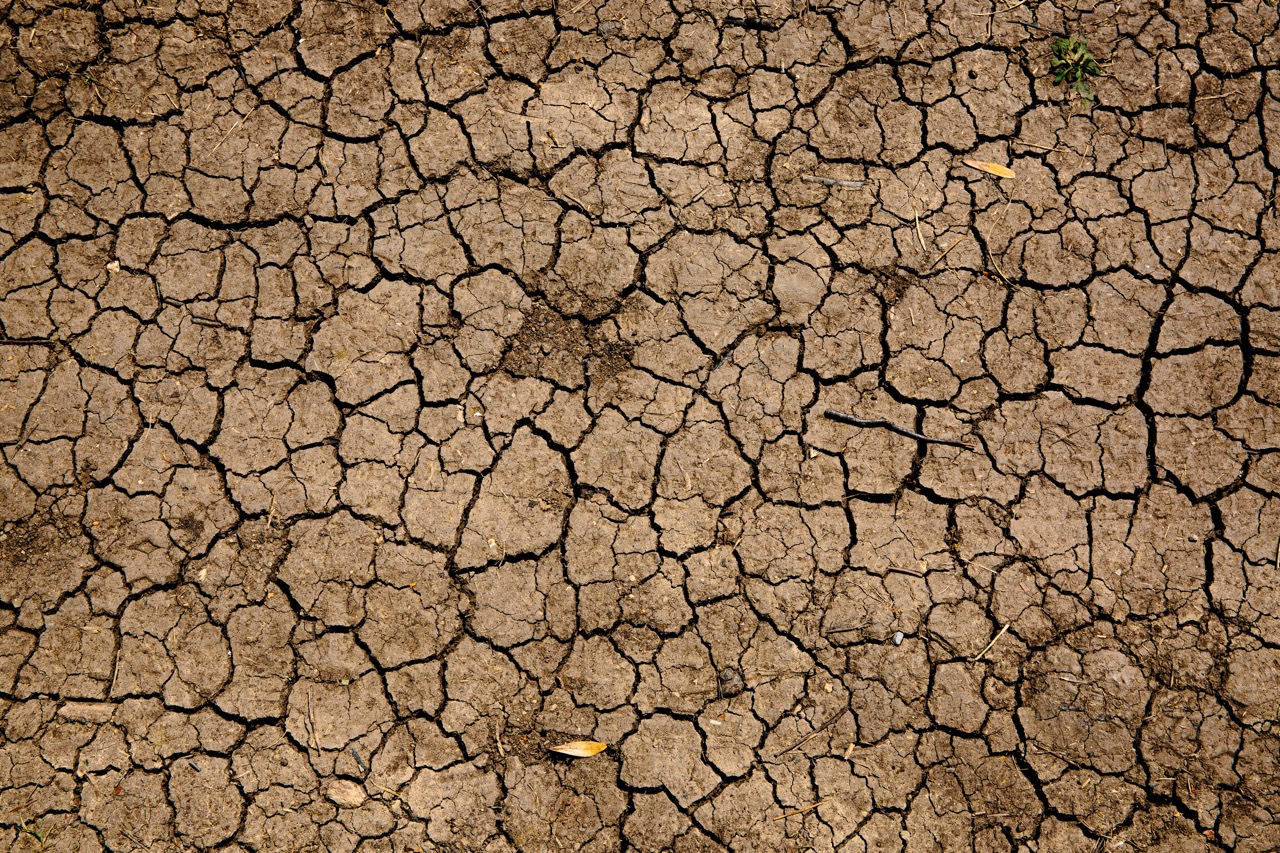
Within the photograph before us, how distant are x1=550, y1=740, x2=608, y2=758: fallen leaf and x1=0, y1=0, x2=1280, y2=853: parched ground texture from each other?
34 mm

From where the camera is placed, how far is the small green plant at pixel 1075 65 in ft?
10.3

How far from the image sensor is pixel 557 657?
284 centimetres

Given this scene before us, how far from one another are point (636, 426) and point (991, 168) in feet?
5.27

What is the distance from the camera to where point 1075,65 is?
10.3 feet

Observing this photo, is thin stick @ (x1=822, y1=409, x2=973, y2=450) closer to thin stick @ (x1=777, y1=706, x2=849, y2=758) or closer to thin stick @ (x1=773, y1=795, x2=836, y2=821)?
thin stick @ (x1=777, y1=706, x2=849, y2=758)

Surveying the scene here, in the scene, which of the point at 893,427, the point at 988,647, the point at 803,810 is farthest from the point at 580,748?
the point at 893,427

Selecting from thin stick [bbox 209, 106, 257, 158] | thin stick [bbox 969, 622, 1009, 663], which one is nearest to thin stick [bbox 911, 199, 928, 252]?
thin stick [bbox 969, 622, 1009, 663]

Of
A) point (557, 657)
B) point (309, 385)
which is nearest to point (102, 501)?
point (309, 385)

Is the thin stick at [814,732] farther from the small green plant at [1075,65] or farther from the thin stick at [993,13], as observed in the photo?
the thin stick at [993,13]

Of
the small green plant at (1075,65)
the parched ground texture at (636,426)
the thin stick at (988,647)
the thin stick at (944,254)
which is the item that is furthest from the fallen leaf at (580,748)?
the small green plant at (1075,65)

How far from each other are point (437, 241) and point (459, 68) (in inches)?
25.9

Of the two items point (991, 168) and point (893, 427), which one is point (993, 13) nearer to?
point (991, 168)

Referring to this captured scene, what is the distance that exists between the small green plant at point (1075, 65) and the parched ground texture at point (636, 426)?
44 mm

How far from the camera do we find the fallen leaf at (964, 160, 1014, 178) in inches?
122
